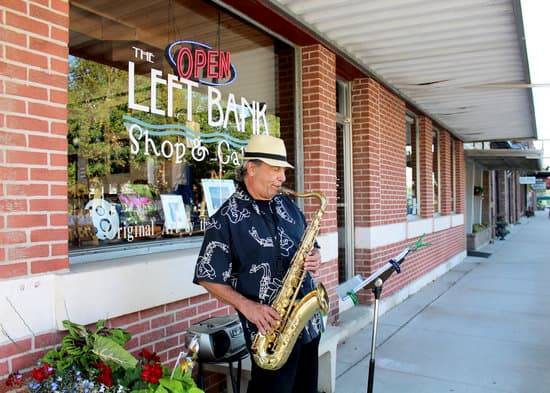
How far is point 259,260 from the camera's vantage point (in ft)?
8.16

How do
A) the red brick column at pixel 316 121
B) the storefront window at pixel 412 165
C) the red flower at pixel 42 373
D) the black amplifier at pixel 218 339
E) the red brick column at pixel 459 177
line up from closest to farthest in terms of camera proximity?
the red flower at pixel 42 373 → the black amplifier at pixel 218 339 → the red brick column at pixel 316 121 → the storefront window at pixel 412 165 → the red brick column at pixel 459 177

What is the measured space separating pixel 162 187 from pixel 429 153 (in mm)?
6918

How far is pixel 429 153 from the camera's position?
9602 millimetres

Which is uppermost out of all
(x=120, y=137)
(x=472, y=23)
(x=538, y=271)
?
(x=472, y=23)

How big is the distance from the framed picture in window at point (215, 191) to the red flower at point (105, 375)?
2079 millimetres

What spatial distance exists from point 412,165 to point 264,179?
7021mm

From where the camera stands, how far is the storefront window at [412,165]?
29.1ft

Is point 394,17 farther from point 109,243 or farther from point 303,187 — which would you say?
point 109,243

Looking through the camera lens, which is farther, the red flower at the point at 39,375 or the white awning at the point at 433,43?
the white awning at the point at 433,43

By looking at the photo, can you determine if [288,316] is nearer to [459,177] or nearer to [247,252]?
[247,252]

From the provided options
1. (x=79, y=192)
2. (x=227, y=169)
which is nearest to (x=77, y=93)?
(x=79, y=192)

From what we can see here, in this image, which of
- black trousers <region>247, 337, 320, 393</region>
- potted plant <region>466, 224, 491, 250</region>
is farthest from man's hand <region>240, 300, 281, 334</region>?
potted plant <region>466, 224, 491, 250</region>

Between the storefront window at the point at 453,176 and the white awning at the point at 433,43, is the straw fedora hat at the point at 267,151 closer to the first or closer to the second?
the white awning at the point at 433,43

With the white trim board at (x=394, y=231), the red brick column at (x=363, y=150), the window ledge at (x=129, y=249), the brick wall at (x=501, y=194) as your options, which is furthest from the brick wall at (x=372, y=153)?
the brick wall at (x=501, y=194)
